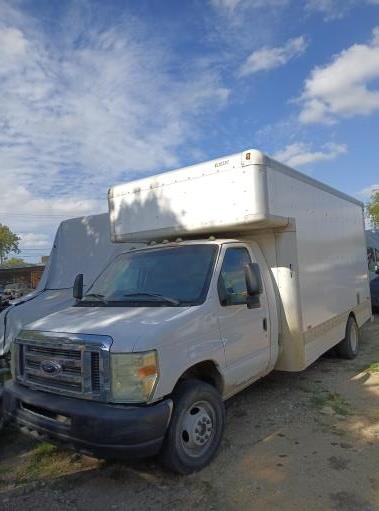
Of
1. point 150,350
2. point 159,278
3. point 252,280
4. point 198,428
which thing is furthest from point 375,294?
point 150,350

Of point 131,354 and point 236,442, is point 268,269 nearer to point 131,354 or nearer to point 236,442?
point 236,442

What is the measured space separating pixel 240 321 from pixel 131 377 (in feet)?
5.43

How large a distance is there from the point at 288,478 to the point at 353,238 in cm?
602

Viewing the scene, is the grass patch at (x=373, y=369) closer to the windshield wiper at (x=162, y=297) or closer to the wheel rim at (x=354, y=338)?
the wheel rim at (x=354, y=338)

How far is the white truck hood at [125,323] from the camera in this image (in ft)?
12.4

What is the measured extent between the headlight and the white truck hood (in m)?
0.07

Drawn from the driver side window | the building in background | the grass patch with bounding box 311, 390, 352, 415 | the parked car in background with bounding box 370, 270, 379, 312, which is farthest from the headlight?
the building in background

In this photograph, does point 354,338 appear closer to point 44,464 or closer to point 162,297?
point 162,297

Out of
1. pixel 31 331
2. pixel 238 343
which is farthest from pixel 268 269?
pixel 31 331

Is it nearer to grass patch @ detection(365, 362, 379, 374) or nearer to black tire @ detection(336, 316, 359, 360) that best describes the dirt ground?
grass patch @ detection(365, 362, 379, 374)

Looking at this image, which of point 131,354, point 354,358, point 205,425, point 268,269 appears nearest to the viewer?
point 131,354

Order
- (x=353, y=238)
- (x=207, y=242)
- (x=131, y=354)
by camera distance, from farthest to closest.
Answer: (x=353, y=238) → (x=207, y=242) → (x=131, y=354)

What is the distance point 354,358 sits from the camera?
836 centimetres

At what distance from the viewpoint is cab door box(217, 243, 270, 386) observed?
477 centimetres
